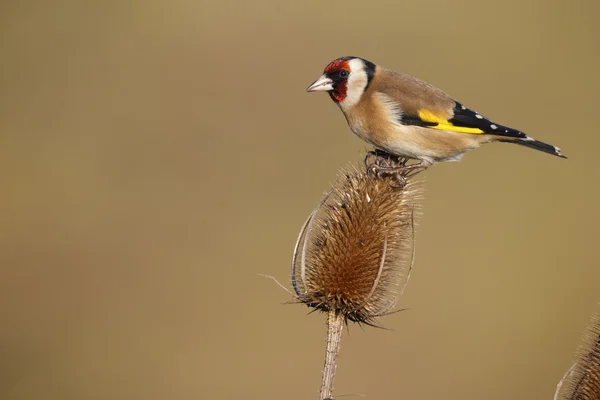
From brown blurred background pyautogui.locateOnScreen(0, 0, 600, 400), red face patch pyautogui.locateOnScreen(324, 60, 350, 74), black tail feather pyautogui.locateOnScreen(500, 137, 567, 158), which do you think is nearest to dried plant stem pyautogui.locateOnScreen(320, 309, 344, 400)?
red face patch pyautogui.locateOnScreen(324, 60, 350, 74)

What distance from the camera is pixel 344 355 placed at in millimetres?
11367

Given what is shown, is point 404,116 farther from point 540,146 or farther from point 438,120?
point 540,146

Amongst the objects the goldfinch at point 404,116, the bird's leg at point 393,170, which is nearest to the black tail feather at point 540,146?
the goldfinch at point 404,116

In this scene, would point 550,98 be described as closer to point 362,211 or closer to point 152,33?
point 152,33

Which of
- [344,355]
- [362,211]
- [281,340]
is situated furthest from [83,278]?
[362,211]

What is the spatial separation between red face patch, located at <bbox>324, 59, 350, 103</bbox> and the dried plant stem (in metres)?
2.21

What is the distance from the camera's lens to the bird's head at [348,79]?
267 inches

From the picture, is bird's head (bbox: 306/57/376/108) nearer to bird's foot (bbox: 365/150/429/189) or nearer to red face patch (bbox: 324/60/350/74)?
red face patch (bbox: 324/60/350/74)

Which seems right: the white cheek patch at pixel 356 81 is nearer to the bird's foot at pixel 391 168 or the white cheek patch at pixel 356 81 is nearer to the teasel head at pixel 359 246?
the bird's foot at pixel 391 168

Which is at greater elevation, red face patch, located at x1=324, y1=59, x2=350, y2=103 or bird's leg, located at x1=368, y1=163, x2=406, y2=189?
red face patch, located at x1=324, y1=59, x2=350, y2=103

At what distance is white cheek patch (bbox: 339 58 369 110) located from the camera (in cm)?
678

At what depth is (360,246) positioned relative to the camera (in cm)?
567

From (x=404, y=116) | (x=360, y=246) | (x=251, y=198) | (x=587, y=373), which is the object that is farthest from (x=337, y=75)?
(x=251, y=198)

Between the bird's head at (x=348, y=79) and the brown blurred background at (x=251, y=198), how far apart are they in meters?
5.09
